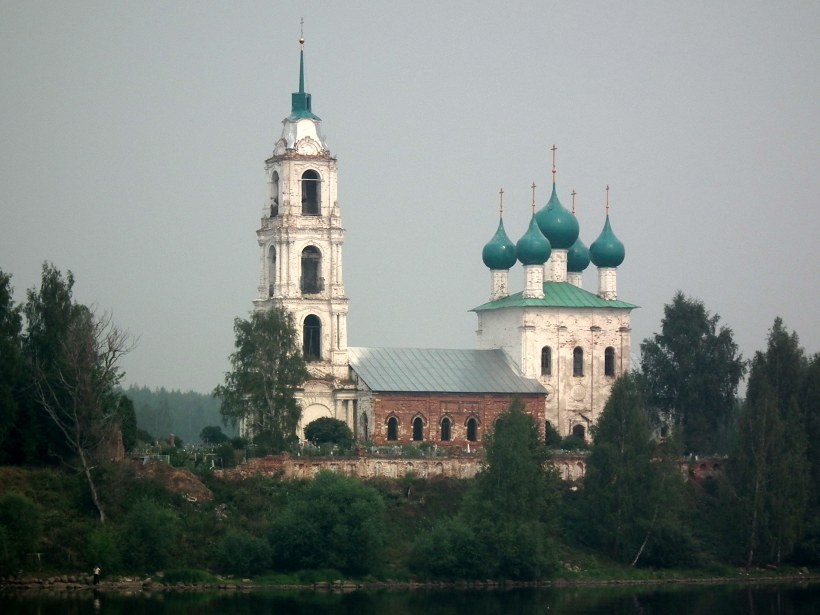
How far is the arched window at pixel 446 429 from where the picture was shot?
6600cm

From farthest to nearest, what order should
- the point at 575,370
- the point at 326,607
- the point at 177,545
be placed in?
1. the point at 575,370
2. the point at 177,545
3. the point at 326,607

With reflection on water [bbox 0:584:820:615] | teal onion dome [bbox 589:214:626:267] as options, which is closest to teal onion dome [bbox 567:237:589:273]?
teal onion dome [bbox 589:214:626:267]

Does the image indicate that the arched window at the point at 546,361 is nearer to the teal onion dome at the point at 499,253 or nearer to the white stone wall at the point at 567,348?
the white stone wall at the point at 567,348

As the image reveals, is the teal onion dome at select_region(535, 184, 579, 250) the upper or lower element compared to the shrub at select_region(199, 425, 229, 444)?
upper

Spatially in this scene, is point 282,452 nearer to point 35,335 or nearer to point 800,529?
point 35,335

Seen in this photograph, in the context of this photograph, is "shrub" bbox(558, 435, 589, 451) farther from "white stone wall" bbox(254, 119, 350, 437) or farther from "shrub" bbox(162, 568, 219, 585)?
"shrub" bbox(162, 568, 219, 585)

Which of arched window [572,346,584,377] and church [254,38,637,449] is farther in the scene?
arched window [572,346,584,377]

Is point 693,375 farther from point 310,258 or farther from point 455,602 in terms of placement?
point 455,602

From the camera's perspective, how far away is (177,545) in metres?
54.9

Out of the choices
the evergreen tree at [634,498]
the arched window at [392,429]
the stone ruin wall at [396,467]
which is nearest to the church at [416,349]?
the arched window at [392,429]

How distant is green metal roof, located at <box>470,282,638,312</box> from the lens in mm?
68625

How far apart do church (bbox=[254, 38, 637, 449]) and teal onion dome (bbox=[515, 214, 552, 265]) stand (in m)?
0.03

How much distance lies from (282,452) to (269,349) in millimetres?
3202

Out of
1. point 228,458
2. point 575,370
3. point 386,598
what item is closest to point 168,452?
point 228,458
